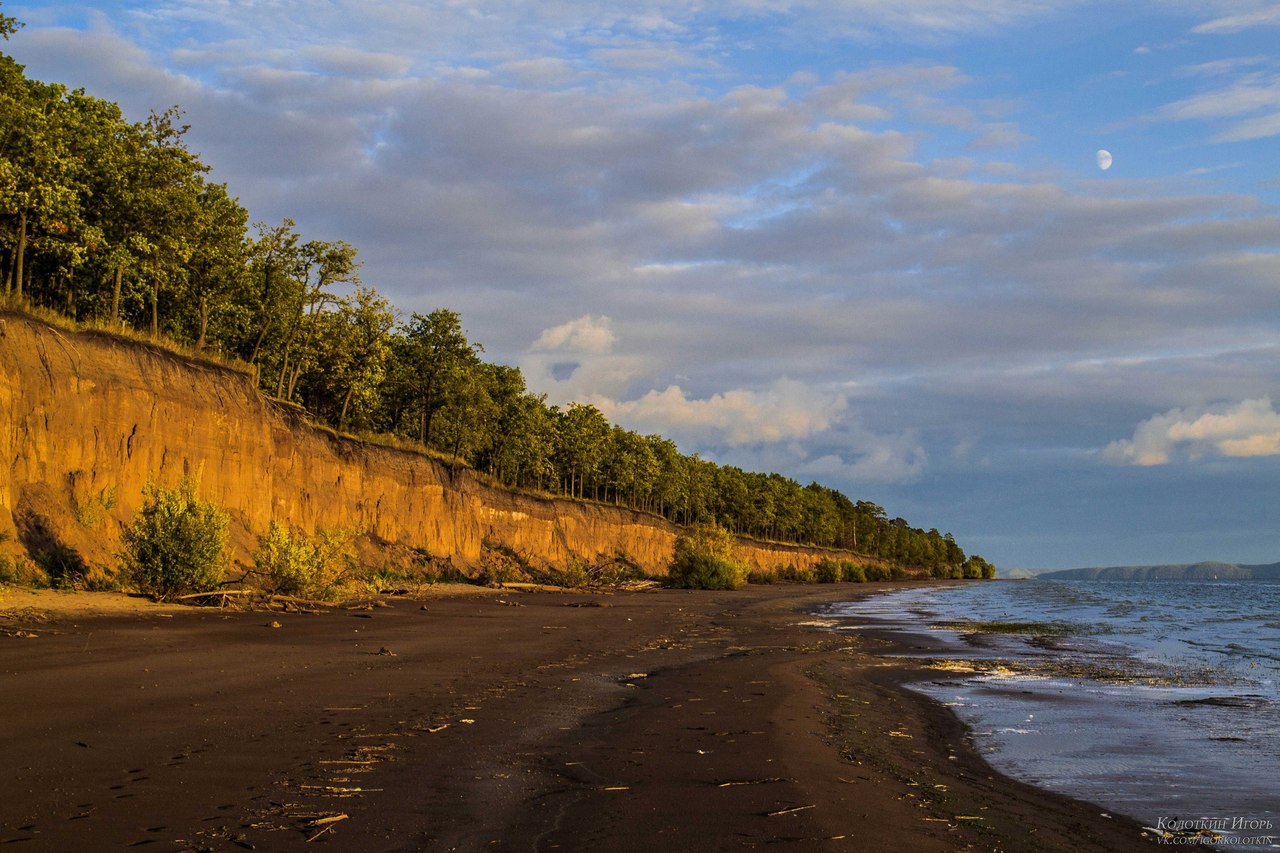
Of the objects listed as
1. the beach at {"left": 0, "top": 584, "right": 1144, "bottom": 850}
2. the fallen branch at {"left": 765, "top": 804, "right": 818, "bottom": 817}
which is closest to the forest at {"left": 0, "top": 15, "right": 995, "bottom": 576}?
the beach at {"left": 0, "top": 584, "right": 1144, "bottom": 850}

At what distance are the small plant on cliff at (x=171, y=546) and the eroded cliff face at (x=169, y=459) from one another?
2.61m

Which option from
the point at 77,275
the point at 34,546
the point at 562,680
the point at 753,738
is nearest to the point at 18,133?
the point at 77,275

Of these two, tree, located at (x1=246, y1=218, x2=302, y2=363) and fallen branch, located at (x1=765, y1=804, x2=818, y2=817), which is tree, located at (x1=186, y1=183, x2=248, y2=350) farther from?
fallen branch, located at (x1=765, y1=804, x2=818, y2=817)

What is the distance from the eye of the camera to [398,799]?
23.2 ft

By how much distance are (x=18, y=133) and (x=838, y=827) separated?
35.6m

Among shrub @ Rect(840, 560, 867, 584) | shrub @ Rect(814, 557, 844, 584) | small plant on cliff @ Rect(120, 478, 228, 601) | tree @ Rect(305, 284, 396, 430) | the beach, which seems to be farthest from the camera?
shrub @ Rect(840, 560, 867, 584)

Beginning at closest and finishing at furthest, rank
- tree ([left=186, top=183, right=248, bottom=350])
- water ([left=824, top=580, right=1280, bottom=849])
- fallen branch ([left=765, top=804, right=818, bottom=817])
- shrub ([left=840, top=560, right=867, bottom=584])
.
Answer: fallen branch ([left=765, top=804, right=818, bottom=817])
water ([left=824, top=580, right=1280, bottom=849])
tree ([left=186, top=183, right=248, bottom=350])
shrub ([left=840, top=560, right=867, bottom=584])

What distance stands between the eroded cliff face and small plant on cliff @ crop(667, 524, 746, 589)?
19.2 metres

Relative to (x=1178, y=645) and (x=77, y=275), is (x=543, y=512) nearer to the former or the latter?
(x=77, y=275)

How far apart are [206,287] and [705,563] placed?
41.9m

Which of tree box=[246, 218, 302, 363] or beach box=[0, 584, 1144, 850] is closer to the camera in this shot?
beach box=[0, 584, 1144, 850]

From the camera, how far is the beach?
6.41m

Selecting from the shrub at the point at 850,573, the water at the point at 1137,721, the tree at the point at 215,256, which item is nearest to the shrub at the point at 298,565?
the tree at the point at 215,256

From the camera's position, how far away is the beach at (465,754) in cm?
641
